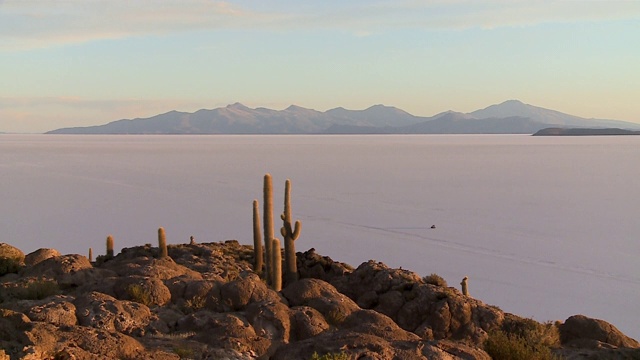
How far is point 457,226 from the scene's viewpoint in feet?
130

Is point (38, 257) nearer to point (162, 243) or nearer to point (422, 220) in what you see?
point (162, 243)

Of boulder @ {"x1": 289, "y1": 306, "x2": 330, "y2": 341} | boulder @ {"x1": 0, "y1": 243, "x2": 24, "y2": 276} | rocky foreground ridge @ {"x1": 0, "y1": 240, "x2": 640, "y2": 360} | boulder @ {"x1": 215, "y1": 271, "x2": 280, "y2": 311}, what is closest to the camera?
rocky foreground ridge @ {"x1": 0, "y1": 240, "x2": 640, "y2": 360}

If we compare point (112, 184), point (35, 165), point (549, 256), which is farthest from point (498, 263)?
point (35, 165)

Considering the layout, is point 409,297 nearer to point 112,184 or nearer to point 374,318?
point 374,318

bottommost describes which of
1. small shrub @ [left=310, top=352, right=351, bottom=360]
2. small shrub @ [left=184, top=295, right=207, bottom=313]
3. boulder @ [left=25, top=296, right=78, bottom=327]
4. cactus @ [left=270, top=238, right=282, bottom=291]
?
cactus @ [left=270, top=238, right=282, bottom=291]

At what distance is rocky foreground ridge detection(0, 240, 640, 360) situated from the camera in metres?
9.34

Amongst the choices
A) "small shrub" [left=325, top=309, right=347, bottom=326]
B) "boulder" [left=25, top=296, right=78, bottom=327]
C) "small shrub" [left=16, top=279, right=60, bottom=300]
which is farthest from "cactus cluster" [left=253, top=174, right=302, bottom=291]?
"boulder" [left=25, top=296, right=78, bottom=327]

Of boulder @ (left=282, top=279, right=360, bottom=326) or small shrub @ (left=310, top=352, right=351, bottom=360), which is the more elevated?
small shrub @ (left=310, top=352, right=351, bottom=360)

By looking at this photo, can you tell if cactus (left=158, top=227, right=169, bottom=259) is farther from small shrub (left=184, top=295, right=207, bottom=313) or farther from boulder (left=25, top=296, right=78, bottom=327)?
boulder (left=25, top=296, right=78, bottom=327)

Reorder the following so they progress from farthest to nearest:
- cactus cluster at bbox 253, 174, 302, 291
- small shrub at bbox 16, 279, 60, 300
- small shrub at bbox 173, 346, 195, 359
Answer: cactus cluster at bbox 253, 174, 302, 291 < small shrub at bbox 16, 279, 60, 300 < small shrub at bbox 173, 346, 195, 359

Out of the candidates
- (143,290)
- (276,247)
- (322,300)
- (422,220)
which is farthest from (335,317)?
(422,220)

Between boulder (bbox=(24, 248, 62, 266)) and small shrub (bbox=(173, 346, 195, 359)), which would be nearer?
small shrub (bbox=(173, 346, 195, 359))

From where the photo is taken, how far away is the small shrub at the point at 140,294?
13.6 meters

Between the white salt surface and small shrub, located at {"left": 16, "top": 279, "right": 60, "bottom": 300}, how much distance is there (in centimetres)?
1511
